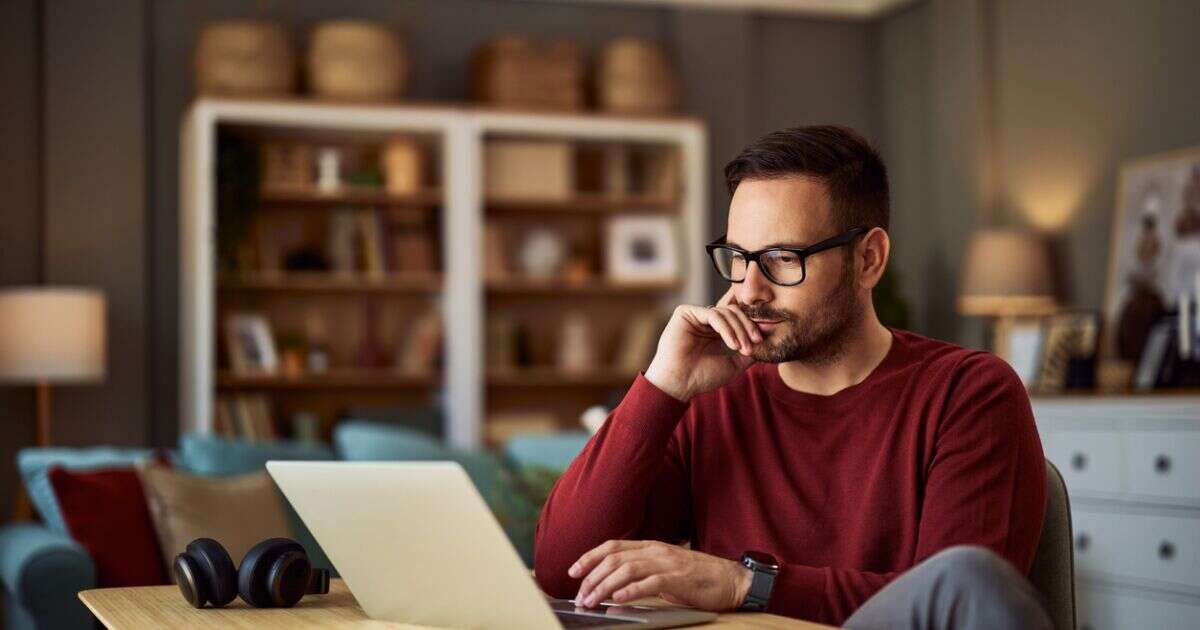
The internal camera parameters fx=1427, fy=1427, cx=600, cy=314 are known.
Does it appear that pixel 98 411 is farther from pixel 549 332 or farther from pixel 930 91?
pixel 930 91

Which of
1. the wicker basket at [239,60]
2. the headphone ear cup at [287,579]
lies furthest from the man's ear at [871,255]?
the wicker basket at [239,60]

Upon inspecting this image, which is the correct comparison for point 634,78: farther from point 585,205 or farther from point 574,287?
point 574,287

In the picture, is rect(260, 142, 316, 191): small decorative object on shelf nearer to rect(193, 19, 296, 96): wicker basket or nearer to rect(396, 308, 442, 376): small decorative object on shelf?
rect(193, 19, 296, 96): wicker basket

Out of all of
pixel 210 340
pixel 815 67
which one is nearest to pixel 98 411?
pixel 210 340

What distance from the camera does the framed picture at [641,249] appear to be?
6.40 meters

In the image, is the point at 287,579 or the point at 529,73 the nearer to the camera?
the point at 287,579

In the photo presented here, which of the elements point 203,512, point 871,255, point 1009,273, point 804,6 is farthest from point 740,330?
point 804,6

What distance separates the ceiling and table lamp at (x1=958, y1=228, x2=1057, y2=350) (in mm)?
1698

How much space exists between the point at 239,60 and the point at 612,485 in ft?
14.4

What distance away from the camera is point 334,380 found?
19.9ft

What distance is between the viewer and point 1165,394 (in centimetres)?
432

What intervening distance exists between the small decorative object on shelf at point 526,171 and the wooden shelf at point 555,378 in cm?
76

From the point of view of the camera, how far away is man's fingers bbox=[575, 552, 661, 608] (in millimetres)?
1542

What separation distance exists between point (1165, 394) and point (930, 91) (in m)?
2.63
